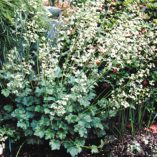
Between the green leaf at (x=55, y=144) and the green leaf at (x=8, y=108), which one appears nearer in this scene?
the green leaf at (x=55, y=144)

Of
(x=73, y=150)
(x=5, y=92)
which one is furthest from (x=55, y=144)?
(x=5, y=92)

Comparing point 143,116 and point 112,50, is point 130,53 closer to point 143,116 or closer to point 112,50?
point 112,50

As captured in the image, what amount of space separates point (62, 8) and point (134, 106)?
180 centimetres

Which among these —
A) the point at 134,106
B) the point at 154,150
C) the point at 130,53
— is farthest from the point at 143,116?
the point at 130,53

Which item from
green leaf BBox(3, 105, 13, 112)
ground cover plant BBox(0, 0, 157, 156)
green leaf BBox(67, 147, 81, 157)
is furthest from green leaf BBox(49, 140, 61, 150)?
green leaf BBox(3, 105, 13, 112)

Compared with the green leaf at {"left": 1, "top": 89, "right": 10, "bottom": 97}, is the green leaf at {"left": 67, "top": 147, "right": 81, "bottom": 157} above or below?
below

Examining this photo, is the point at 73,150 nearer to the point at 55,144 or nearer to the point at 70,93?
the point at 55,144

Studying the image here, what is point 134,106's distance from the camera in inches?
147

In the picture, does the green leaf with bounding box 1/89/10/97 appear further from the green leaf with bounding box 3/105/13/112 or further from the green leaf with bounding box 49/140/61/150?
the green leaf with bounding box 49/140/61/150

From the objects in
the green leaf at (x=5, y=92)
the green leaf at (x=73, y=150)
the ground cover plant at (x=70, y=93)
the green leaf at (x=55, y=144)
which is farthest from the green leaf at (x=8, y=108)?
the green leaf at (x=73, y=150)

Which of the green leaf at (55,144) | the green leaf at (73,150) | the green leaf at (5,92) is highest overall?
the green leaf at (5,92)

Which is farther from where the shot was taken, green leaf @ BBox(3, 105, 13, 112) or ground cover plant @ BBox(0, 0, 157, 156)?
green leaf @ BBox(3, 105, 13, 112)

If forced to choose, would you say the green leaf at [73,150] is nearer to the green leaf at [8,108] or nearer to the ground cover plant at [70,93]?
the ground cover plant at [70,93]

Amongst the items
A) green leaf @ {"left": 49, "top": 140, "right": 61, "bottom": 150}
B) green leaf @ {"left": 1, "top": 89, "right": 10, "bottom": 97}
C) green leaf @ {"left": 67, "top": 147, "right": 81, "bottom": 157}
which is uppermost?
green leaf @ {"left": 1, "top": 89, "right": 10, "bottom": 97}
